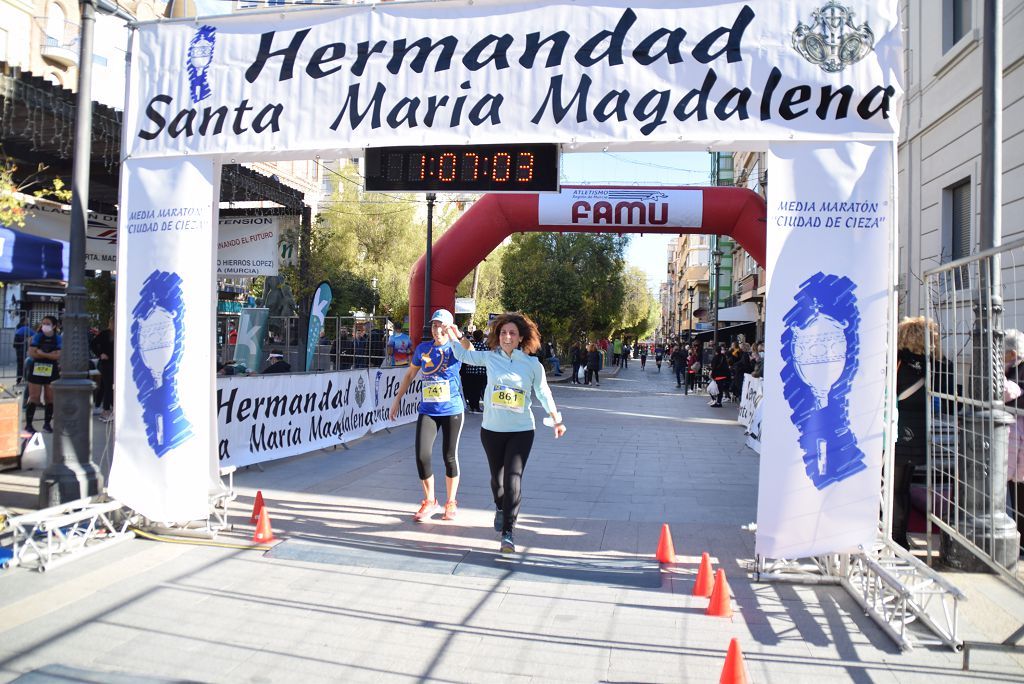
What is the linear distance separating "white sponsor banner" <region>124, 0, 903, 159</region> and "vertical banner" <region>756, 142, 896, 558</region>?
1.24ft

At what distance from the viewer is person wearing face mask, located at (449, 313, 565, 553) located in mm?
6016

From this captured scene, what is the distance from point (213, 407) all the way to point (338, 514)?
1.61 meters

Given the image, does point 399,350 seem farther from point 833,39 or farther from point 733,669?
point 733,669

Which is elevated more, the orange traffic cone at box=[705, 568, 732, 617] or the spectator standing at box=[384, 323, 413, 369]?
the spectator standing at box=[384, 323, 413, 369]

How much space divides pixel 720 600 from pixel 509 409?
6.87 feet

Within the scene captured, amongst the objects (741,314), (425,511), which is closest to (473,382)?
(425,511)

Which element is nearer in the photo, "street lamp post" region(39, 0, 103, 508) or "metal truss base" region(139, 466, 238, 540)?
"metal truss base" region(139, 466, 238, 540)

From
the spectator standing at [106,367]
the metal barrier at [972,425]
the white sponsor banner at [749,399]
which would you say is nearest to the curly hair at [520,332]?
the metal barrier at [972,425]

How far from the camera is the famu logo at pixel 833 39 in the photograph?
5184 millimetres

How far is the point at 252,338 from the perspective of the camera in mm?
15500

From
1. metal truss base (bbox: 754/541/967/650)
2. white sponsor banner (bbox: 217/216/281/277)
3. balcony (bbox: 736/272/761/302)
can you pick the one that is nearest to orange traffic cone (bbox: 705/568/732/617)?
metal truss base (bbox: 754/541/967/650)

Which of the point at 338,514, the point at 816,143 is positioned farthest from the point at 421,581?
the point at 816,143

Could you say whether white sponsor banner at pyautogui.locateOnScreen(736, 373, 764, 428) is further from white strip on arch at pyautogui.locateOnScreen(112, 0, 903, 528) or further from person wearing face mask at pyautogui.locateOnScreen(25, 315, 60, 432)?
person wearing face mask at pyautogui.locateOnScreen(25, 315, 60, 432)

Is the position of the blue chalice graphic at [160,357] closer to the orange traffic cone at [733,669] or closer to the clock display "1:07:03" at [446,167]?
the clock display "1:07:03" at [446,167]
